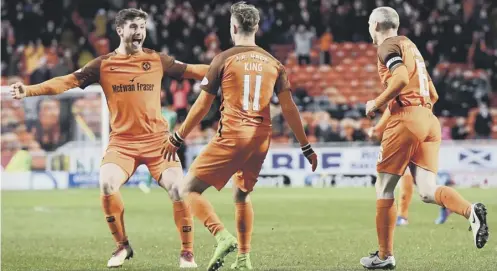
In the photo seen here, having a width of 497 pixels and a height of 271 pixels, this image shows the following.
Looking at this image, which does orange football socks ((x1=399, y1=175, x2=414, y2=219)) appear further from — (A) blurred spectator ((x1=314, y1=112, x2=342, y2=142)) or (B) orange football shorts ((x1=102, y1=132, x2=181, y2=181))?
(A) blurred spectator ((x1=314, y1=112, x2=342, y2=142))

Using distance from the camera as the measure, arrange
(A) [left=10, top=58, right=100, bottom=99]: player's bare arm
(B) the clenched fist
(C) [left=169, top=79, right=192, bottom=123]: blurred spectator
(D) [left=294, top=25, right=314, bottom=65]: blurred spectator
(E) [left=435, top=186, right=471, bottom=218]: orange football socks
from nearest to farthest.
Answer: (E) [left=435, top=186, right=471, bottom=218]: orange football socks < (B) the clenched fist < (A) [left=10, top=58, right=100, bottom=99]: player's bare arm < (C) [left=169, top=79, right=192, bottom=123]: blurred spectator < (D) [left=294, top=25, right=314, bottom=65]: blurred spectator

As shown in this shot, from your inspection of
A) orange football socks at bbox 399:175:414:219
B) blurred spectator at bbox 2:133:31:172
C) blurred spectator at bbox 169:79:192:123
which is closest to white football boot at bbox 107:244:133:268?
orange football socks at bbox 399:175:414:219

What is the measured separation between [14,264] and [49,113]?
15438mm

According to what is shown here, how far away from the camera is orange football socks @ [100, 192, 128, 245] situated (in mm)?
9156

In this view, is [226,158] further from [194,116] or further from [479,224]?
[479,224]

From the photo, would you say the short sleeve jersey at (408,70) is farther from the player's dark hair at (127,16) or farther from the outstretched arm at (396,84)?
the player's dark hair at (127,16)

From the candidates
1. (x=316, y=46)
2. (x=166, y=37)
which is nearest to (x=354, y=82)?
(x=316, y=46)

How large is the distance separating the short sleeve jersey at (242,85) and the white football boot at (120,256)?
174cm

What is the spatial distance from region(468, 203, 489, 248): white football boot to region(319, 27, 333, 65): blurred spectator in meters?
20.3

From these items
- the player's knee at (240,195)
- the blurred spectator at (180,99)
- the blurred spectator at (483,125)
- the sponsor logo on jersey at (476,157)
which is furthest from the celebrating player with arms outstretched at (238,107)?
the blurred spectator at (180,99)

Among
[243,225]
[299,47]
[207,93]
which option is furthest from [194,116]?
[299,47]

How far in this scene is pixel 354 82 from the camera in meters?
27.9

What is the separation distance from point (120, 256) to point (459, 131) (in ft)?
54.0

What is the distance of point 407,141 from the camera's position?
8.52 metres
